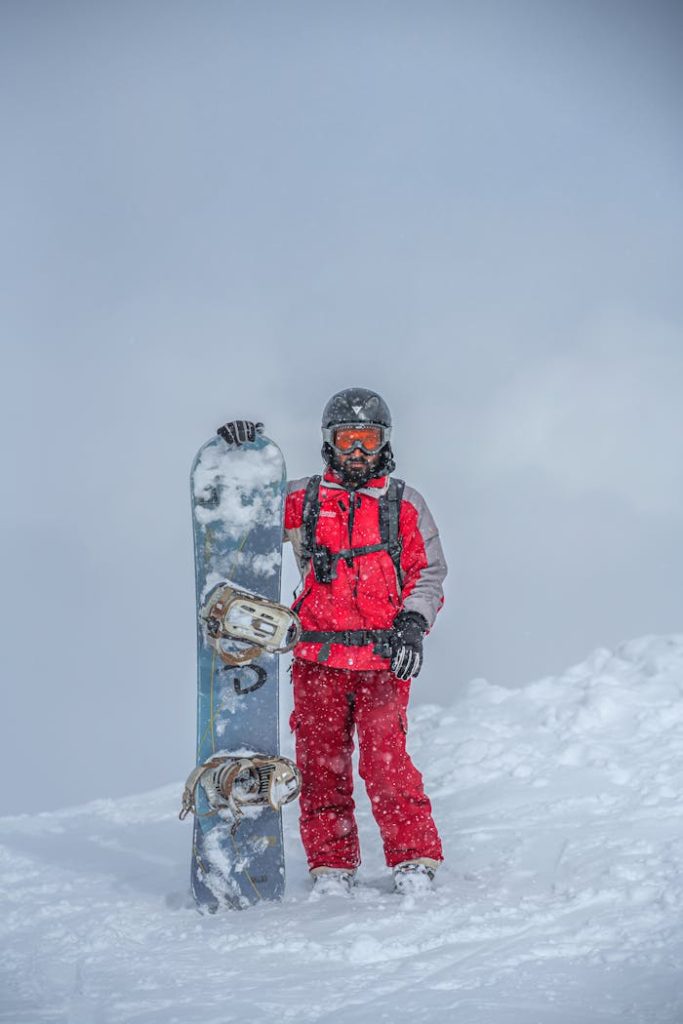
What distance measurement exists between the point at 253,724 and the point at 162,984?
132cm

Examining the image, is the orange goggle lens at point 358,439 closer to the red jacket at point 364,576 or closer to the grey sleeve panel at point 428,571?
the red jacket at point 364,576

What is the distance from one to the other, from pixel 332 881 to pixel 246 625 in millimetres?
1230

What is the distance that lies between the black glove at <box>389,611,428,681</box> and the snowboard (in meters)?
0.61

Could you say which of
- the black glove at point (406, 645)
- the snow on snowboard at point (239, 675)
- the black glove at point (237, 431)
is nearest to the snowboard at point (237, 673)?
the snow on snowboard at point (239, 675)

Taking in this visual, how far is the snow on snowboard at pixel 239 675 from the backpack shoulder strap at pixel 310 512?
0.15 metres

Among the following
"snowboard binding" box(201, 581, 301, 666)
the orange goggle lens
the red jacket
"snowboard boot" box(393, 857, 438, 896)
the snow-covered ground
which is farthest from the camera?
the orange goggle lens

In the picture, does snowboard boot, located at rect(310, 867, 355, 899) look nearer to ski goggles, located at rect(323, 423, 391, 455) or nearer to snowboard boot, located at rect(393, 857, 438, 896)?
snowboard boot, located at rect(393, 857, 438, 896)

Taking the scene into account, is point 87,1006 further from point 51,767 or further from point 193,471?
point 51,767

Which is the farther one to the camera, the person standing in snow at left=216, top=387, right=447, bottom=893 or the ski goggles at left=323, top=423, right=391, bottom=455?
the ski goggles at left=323, top=423, right=391, bottom=455

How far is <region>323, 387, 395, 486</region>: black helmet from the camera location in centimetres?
411

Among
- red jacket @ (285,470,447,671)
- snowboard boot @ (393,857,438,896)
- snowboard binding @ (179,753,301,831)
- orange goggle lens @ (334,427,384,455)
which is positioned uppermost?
orange goggle lens @ (334,427,384,455)

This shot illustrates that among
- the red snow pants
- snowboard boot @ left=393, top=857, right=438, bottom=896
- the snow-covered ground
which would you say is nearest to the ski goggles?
the red snow pants

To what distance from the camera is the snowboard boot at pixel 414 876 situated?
3.73 metres

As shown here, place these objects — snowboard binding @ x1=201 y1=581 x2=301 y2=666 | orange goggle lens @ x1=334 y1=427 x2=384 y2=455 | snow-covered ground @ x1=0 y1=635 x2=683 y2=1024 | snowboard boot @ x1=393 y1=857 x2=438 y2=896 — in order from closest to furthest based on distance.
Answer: snow-covered ground @ x1=0 y1=635 x2=683 y2=1024 → snowboard boot @ x1=393 y1=857 x2=438 y2=896 → snowboard binding @ x1=201 y1=581 x2=301 y2=666 → orange goggle lens @ x1=334 y1=427 x2=384 y2=455
